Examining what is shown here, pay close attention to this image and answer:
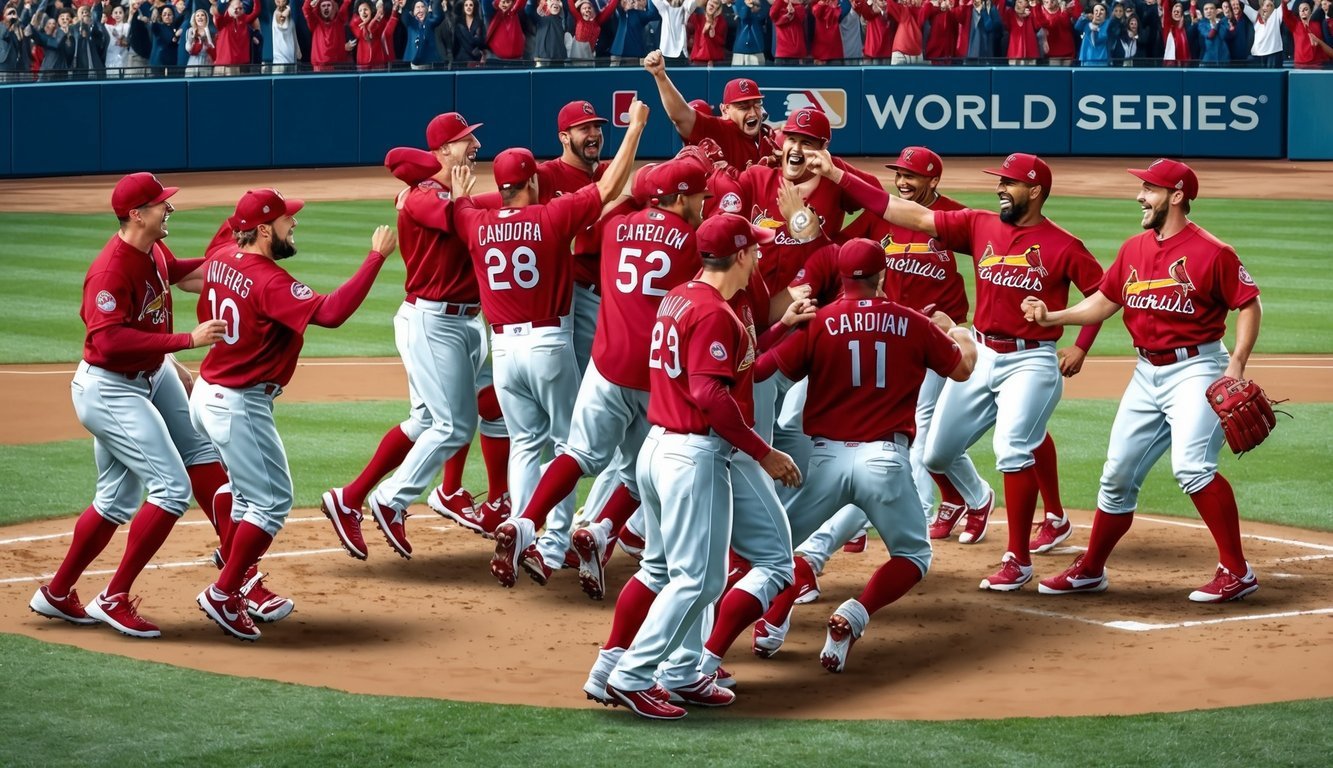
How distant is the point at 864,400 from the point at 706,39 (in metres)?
21.1

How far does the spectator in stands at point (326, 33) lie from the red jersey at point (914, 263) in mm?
18338

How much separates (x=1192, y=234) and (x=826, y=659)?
2553 millimetres

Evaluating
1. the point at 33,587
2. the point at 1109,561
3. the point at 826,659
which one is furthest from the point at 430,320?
the point at 1109,561

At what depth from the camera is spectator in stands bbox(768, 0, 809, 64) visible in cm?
2711

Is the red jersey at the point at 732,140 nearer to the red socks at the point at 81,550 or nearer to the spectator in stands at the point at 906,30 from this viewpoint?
the red socks at the point at 81,550

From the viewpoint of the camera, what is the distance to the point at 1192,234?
7.71m

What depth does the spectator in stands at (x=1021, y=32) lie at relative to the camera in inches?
1074

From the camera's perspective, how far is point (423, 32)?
26.3m

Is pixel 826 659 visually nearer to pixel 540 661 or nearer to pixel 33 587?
pixel 540 661

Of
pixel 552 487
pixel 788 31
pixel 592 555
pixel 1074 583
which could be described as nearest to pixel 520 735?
pixel 592 555

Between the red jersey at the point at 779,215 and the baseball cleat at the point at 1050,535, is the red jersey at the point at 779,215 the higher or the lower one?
the higher one

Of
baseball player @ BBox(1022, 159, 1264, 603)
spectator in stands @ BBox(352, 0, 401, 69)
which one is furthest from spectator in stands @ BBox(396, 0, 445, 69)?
baseball player @ BBox(1022, 159, 1264, 603)

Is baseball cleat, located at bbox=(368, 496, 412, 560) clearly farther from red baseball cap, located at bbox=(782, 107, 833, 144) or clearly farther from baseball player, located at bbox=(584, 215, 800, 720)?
red baseball cap, located at bbox=(782, 107, 833, 144)

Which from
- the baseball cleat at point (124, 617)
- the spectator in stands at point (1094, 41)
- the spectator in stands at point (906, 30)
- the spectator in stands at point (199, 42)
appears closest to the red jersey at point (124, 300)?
the baseball cleat at point (124, 617)
